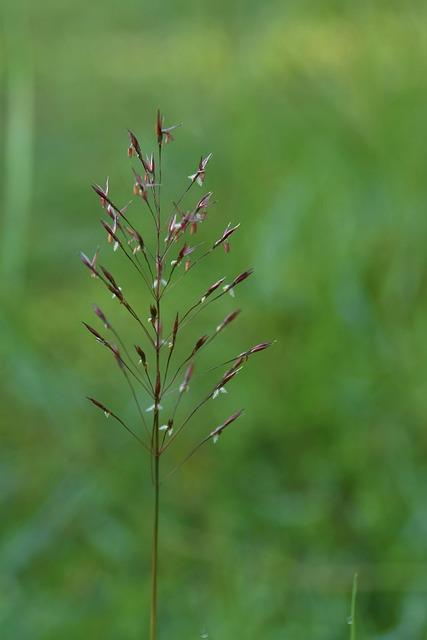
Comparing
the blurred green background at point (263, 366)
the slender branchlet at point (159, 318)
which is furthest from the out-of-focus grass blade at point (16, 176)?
the slender branchlet at point (159, 318)

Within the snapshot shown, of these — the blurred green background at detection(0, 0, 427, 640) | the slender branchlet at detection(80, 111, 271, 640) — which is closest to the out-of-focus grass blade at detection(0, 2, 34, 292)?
the blurred green background at detection(0, 0, 427, 640)

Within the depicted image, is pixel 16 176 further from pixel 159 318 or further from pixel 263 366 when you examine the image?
pixel 159 318

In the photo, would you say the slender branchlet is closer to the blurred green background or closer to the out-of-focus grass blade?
the blurred green background

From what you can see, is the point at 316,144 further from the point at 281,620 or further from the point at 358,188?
the point at 281,620

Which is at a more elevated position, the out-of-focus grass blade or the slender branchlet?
the out-of-focus grass blade

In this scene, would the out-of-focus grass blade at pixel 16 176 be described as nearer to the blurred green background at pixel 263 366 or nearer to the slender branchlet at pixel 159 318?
the blurred green background at pixel 263 366

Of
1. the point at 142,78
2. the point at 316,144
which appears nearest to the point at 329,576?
the point at 316,144

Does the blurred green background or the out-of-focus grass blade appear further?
the out-of-focus grass blade
